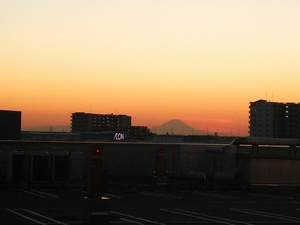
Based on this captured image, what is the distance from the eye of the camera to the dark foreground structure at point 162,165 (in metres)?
36.7

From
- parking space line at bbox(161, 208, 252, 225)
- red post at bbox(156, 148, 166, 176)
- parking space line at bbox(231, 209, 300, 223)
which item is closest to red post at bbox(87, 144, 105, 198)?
parking space line at bbox(161, 208, 252, 225)

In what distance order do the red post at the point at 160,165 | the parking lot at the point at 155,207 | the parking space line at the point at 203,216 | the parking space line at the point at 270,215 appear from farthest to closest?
the red post at the point at 160,165, the parking space line at the point at 270,215, the parking space line at the point at 203,216, the parking lot at the point at 155,207

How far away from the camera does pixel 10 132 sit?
52.3 meters

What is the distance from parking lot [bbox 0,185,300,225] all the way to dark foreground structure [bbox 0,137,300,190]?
2.19 meters

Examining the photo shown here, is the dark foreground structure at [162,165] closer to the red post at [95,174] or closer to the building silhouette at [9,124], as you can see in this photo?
the building silhouette at [9,124]

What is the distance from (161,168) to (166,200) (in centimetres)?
770

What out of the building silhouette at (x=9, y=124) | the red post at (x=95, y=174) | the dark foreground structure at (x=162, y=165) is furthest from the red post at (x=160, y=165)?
the building silhouette at (x=9, y=124)

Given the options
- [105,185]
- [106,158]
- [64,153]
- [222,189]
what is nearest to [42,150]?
[64,153]

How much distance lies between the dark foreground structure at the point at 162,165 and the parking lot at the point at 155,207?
2191 millimetres

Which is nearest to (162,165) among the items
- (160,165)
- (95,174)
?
(160,165)

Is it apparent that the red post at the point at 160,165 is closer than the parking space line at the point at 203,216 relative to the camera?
No

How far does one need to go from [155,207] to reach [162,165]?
1197 centimetres

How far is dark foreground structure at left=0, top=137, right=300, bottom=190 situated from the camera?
120 ft

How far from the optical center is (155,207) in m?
25.9
